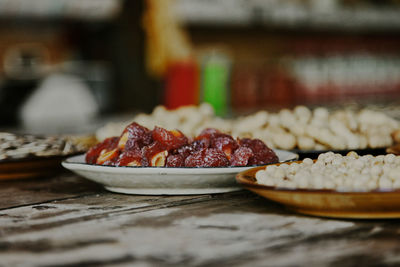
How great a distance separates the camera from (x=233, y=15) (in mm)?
3682

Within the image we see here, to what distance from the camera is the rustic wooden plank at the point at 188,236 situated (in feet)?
2.13

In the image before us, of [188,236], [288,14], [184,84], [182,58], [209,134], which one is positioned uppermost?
[288,14]

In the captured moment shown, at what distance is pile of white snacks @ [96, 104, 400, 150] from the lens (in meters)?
1.27

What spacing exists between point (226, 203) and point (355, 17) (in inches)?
148

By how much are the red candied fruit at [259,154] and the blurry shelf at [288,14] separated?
7.95 feet

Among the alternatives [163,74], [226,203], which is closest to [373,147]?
[226,203]

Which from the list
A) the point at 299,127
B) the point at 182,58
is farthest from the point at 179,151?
the point at 182,58

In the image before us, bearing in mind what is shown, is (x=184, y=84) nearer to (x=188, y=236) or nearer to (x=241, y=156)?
(x=241, y=156)

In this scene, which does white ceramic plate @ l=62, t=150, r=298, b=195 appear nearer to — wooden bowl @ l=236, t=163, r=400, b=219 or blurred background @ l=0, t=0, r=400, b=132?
wooden bowl @ l=236, t=163, r=400, b=219

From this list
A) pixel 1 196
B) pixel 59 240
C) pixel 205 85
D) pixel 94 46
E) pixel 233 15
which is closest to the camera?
pixel 59 240

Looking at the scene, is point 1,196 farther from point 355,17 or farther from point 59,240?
point 355,17

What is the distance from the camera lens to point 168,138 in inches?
39.8

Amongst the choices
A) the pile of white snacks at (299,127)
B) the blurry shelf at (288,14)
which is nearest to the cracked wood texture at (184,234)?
the pile of white snacks at (299,127)

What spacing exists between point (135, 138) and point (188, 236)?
1.08ft
